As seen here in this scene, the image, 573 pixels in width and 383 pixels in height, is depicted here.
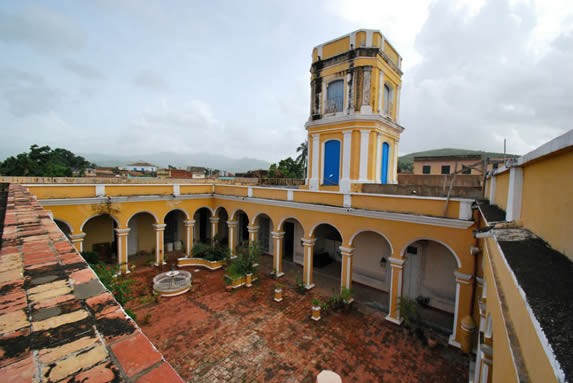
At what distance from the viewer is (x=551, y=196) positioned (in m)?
2.22

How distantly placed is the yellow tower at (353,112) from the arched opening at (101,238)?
1209cm

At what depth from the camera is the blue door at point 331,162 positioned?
12.7 m

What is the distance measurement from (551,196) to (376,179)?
1049 cm

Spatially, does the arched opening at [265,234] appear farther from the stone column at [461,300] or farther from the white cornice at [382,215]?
the stone column at [461,300]

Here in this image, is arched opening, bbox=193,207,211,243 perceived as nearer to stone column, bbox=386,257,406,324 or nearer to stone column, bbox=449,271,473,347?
stone column, bbox=386,257,406,324

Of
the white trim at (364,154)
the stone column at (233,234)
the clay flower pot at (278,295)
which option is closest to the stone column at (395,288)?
the clay flower pot at (278,295)

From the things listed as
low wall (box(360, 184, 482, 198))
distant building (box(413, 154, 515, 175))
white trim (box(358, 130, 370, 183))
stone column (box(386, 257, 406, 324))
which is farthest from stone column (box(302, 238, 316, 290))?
distant building (box(413, 154, 515, 175))

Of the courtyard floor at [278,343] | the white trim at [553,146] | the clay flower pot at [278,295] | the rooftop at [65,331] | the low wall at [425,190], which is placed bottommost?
the courtyard floor at [278,343]

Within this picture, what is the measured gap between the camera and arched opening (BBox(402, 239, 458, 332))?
949 cm

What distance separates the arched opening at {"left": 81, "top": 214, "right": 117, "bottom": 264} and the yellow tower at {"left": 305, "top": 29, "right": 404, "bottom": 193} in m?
12.1

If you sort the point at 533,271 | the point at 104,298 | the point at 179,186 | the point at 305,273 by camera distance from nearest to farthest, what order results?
the point at 533,271 < the point at 104,298 < the point at 305,273 < the point at 179,186

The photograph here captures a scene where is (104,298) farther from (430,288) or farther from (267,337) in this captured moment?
(430,288)

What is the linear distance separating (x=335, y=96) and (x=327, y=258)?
8.92 metres

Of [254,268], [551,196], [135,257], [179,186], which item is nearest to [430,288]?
[254,268]
